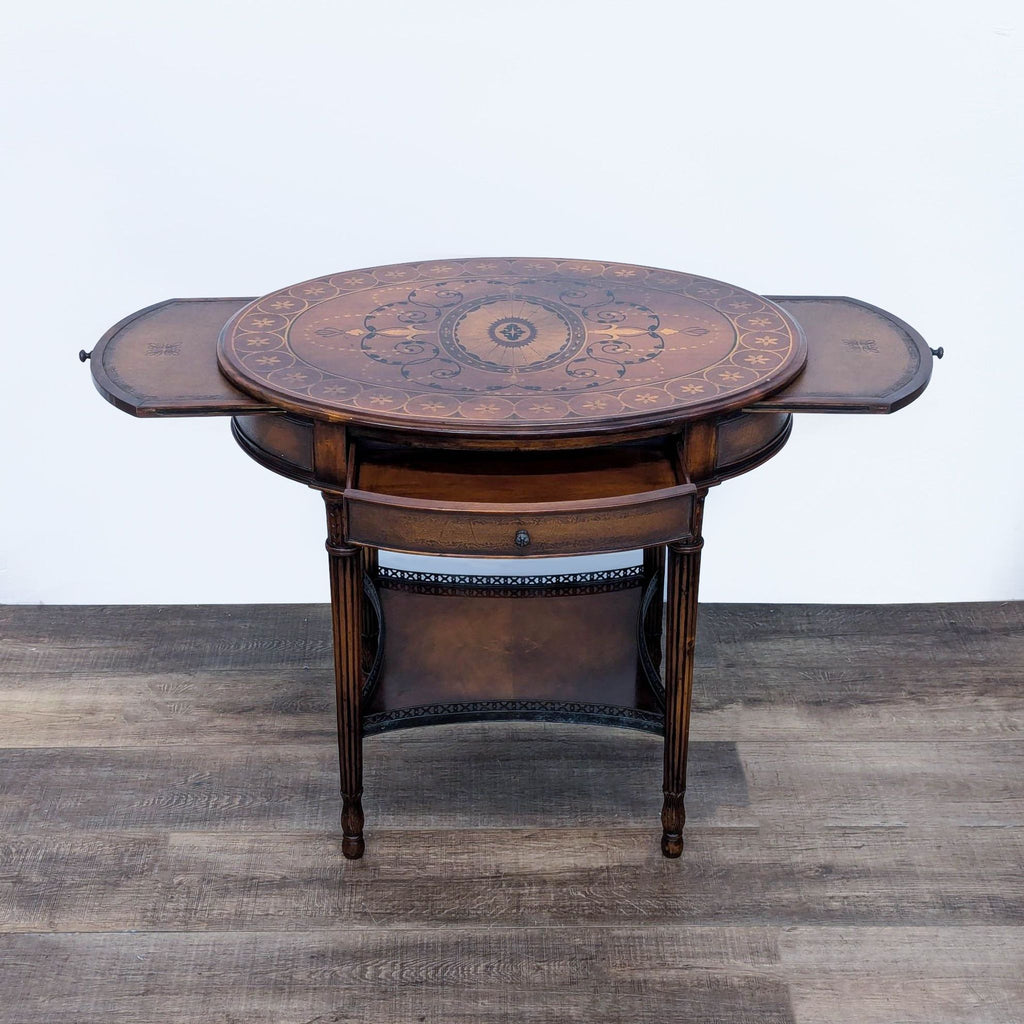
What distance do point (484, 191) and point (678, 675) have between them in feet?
4.54

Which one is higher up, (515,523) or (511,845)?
(515,523)

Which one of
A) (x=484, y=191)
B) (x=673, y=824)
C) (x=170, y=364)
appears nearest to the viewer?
(x=170, y=364)

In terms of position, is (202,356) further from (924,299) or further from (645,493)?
(924,299)

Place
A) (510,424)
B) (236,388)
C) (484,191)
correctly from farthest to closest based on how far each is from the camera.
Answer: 1. (484,191)
2. (236,388)
3. (510,424)

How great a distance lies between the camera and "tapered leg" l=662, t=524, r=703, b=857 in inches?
96.2

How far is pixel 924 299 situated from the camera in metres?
3.45

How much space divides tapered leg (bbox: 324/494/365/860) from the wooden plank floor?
Answer: 0.35 ft

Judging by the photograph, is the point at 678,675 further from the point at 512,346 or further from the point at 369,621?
the point at 369,621

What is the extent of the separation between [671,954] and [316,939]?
2.09 feet

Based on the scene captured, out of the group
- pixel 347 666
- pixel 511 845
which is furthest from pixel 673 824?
pixel 347 666

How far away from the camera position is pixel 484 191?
3352 mm

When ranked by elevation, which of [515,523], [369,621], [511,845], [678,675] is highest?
[515,523]

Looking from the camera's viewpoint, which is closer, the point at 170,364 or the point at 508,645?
the point at 170,364

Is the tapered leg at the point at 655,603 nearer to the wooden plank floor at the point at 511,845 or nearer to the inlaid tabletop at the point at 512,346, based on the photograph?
the wooden plank floor at the point at 511,845
